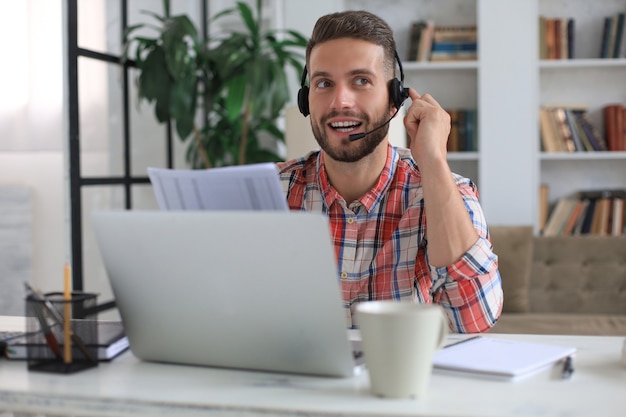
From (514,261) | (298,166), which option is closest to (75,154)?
(298,166)

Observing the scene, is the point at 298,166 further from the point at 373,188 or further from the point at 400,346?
the point at 400,346

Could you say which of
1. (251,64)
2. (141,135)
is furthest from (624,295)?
(141,135)

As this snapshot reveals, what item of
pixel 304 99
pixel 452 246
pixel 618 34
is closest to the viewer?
pixel 452 246

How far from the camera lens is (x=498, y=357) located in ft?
3.41

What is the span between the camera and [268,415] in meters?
0.84

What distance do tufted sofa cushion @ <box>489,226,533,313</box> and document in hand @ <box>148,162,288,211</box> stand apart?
281 cm

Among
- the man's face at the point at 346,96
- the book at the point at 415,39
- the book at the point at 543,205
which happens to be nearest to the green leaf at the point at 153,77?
the book at the point at 415,39

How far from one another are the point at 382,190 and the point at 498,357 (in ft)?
2.26

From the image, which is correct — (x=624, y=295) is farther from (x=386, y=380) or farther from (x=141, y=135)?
(x=386, y=380)

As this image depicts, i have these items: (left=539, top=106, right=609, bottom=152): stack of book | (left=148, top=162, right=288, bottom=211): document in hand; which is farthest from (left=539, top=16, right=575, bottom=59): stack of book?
(left=148, top=162, right=288, bottom=211): document in hand

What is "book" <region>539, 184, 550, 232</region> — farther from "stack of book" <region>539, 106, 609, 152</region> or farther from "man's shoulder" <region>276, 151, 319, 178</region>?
"man's shoulder" <region>276, 151, 319, 178</region>

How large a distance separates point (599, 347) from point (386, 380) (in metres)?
0.42

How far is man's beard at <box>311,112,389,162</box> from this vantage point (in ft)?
5.53

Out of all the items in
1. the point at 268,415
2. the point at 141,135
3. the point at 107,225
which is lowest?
the point at 268,415
